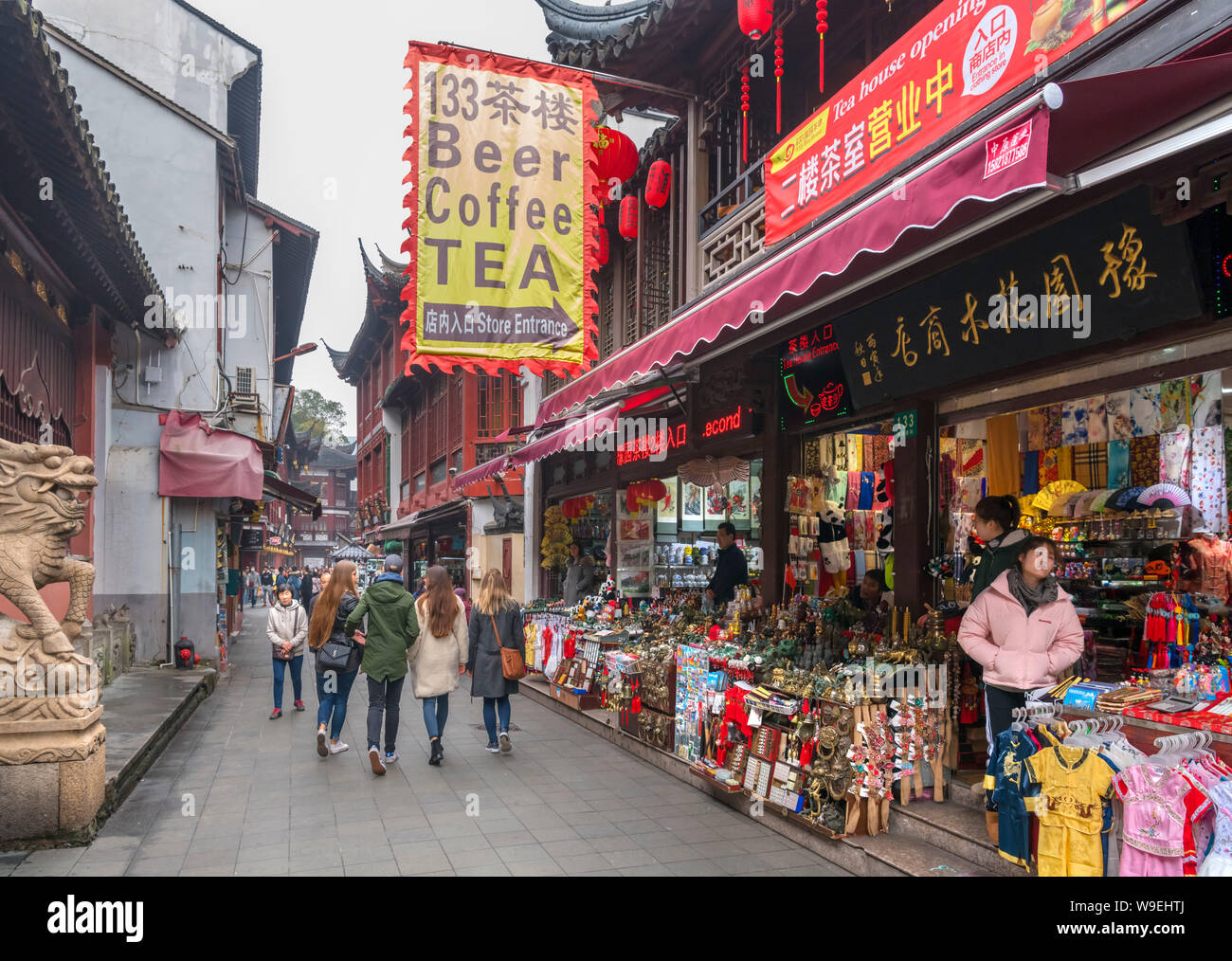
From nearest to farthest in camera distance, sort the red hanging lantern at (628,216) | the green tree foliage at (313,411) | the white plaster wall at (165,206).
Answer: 1. the red hanging lantern at (628,216)
2. the white plaster wall at (165,206)
3. the green tree foliage at (313,411)

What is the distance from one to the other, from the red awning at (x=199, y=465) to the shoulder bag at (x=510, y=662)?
7395mm

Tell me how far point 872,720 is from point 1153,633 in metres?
2.06

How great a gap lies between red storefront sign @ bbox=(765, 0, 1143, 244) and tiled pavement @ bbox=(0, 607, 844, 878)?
440 cm

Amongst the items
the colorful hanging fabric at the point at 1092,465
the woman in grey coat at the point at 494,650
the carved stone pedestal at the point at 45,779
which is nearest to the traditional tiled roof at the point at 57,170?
the carved stone pedestal at the point at 45,779

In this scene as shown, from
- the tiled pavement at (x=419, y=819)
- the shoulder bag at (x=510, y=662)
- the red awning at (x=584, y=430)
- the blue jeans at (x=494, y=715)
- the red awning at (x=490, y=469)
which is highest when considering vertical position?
the red awning at (x=584, y=430)

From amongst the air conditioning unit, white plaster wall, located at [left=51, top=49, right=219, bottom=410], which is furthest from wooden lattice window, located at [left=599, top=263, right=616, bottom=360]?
the air conditioning unit

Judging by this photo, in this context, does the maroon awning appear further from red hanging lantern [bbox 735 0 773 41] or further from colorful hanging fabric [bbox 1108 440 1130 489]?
colorful hanging fabric [bbox 1108 440 1130 489]

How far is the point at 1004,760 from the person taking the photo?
436cm

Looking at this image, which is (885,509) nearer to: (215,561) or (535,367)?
(535,367)

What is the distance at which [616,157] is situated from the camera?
9.98 meters

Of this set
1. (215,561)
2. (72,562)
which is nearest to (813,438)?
(72,562)

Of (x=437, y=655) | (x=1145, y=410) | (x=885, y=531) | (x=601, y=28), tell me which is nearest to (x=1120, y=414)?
(x=1145, y=410)

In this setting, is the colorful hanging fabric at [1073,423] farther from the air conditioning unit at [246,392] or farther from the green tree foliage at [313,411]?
the green tree foliage at [313,411]

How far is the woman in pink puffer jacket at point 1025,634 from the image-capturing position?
468 cm
